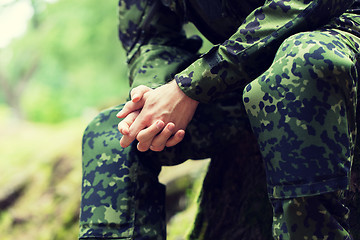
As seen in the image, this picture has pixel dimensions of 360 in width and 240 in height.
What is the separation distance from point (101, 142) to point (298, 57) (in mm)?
692

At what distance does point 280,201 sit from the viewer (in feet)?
3.49

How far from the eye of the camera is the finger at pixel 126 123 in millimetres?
1251

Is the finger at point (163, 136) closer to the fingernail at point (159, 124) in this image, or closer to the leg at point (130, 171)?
the fingernail at point (159, 124)

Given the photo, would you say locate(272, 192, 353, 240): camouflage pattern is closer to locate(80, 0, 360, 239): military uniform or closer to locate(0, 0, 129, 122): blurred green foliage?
locate(80, 0, 360, 239): military uniform

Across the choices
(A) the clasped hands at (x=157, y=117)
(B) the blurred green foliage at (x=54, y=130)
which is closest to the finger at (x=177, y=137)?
(A) the clasped hands at (x=157, y=117)

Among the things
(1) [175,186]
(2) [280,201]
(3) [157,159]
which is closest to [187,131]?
(3) [157,159]

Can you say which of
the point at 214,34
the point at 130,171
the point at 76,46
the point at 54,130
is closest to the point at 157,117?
the point at 130,171

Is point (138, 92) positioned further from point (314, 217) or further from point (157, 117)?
point (314, 217)

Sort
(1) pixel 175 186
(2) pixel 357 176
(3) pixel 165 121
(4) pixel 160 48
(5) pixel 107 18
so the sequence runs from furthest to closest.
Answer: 1. (5) pixel 107 18
2. (1) pixel 175 186
3. (4) pixel 160 48
4. (2) pixel 357 176
5. (3) pixel 165 121

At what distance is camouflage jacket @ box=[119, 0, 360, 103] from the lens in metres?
1.17

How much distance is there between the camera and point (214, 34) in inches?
61.4

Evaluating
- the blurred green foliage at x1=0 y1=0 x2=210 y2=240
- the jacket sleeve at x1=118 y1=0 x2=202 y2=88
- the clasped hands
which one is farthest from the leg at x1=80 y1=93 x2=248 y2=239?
the blurred green foliage at x1=0 y1=0 x2=210 y2=240

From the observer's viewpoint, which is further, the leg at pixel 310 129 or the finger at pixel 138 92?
the finger at pixel 138 92

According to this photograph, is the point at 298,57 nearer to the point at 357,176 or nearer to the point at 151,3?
the point at 357,176
